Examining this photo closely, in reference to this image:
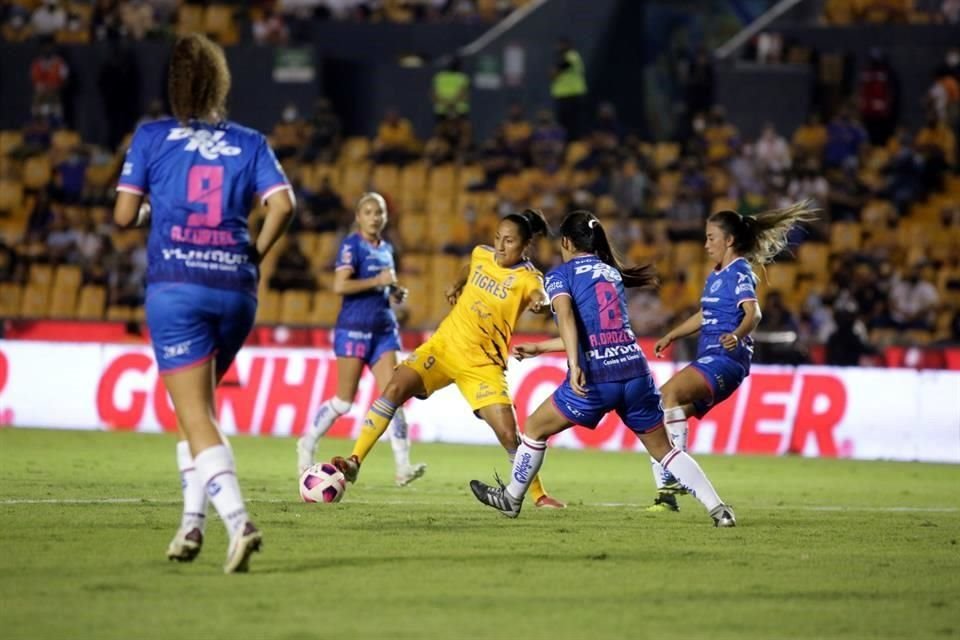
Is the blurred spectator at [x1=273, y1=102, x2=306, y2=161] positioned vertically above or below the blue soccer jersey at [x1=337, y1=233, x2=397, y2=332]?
above

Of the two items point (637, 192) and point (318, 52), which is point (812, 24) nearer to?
point (637, 192)

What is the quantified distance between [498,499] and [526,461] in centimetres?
43

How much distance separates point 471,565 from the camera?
9.16 m

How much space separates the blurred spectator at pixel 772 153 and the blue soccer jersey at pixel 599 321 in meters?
17.1

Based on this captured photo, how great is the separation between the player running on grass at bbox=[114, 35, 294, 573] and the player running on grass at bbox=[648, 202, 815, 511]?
203 inches

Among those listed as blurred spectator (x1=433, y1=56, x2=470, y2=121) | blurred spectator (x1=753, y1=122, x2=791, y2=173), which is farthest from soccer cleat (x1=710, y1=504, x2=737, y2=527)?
blurred spectator (x1=433, y1=56, x2=470, y2=121)

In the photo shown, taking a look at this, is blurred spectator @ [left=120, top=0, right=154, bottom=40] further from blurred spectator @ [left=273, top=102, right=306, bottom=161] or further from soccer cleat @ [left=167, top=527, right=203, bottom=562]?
soccer cleat @ [left=167, top=527, right=203, bottom=562]

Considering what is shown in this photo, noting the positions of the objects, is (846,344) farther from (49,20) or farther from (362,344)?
(49,20)

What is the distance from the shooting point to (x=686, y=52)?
32.0 m

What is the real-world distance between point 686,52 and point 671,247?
6613 millimetres

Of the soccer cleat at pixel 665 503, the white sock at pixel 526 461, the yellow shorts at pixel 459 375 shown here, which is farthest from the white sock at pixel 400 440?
the white sock at pixel 526 461

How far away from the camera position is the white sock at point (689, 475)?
11.2 metres

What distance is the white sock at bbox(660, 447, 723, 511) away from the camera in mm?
11250

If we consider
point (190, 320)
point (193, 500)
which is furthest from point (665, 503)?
point (190, 320)
